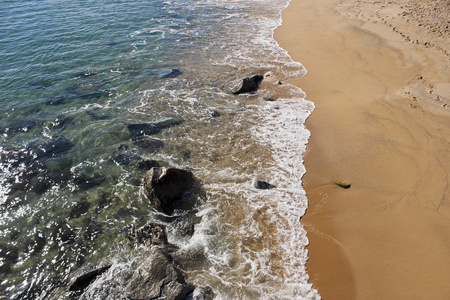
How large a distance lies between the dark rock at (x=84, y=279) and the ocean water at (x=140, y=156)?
215 millimetres

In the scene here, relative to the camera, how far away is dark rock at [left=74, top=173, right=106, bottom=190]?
10688mm

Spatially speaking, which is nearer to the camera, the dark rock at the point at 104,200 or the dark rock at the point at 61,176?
the dark rock at the point at 104,200

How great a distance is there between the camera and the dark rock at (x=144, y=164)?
11336mm

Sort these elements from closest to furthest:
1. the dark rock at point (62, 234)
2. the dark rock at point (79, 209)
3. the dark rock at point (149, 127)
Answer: the dark rock at point (62, 234), the dark rock at point (79, 209), the dark rock at point (149, 127)

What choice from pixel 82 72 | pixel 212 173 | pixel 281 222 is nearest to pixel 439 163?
pixel 281 222

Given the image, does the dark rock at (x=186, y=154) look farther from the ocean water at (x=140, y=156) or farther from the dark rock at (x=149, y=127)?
the dark rock at (x=149, y=127)

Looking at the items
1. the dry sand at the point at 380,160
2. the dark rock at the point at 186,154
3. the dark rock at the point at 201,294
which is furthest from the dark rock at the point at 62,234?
the dry sand at the point at 380,160

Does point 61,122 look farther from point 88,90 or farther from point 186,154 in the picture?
point 186,154

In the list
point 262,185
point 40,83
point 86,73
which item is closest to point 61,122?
point 40,83

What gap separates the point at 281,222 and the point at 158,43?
2022 centimetres

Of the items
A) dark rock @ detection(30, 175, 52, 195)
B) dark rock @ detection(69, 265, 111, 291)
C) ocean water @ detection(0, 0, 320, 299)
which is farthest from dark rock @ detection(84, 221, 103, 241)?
dark rock @ detection(30, 175, 52, 195)

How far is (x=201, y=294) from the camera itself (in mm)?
7152

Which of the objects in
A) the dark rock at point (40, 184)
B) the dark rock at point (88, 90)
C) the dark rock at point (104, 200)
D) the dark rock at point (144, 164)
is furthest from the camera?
the dark rock at point (88, 90)

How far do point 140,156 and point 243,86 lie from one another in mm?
7603
